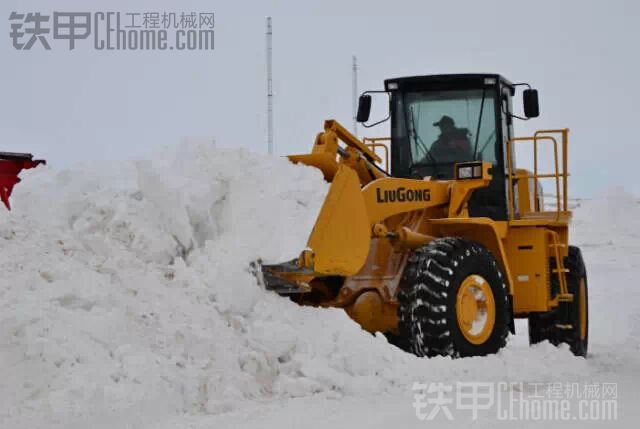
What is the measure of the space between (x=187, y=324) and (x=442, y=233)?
350cm

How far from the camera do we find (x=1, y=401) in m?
5.63

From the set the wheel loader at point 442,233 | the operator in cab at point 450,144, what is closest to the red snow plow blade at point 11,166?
the wheel loader at point 442,233

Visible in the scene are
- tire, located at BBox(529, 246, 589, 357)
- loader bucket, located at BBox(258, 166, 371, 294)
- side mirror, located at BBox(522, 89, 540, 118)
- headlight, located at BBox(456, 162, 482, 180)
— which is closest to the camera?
loader bucket, located at BBox(258, 166, 371, 294)

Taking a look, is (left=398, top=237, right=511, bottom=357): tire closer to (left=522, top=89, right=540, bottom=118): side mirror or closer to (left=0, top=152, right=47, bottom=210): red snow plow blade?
(left=522, top=89, right=540, bottom=118): side mirror

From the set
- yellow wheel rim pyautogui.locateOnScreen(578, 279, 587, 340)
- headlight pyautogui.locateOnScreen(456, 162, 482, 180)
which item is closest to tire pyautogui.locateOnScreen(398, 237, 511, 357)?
headlight pyautogui.locateOnScreen(456, 162, 482, 180)

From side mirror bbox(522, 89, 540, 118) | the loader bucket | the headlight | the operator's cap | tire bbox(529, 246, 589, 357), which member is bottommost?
tire bbox(529, 246, 589, 357)

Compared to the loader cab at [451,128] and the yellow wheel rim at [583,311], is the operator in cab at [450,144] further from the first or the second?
the yellow wheel rim at [583,311]

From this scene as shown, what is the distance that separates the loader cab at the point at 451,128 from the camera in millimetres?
10188

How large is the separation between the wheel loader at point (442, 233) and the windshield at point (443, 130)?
0.4 inches

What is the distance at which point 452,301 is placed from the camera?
8.20 metres

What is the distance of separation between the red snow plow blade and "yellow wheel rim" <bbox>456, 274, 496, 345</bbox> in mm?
4124

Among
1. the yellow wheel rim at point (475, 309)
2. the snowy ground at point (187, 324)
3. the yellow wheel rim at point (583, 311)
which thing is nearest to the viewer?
the snowy ground at point (187, 324)

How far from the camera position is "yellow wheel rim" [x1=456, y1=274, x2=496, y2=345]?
27.5ft

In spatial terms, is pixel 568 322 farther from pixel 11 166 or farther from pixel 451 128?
pixel 11 166
